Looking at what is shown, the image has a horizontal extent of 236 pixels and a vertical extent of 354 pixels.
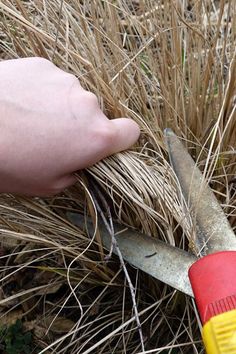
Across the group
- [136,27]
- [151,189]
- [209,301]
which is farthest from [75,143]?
[136,27]

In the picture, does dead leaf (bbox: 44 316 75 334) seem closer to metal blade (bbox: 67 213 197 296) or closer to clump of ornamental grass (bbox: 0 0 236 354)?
clump of ornamental grass (bbox: 0 0 236 354)

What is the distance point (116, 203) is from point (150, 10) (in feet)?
1.36

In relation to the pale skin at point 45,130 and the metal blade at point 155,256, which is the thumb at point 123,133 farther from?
the metal blade at point 155,256

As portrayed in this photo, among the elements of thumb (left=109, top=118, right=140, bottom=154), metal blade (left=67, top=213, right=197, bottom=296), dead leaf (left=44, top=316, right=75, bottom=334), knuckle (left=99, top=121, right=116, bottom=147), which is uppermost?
knuckle (left=99, top=121, right=116, bottom=147)

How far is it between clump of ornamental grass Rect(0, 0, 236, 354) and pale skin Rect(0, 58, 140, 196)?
0.09 meters

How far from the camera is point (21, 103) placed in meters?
0.99

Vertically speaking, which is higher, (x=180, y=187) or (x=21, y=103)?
(x=21, y=103)

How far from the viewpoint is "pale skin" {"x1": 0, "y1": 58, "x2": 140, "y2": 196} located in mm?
963

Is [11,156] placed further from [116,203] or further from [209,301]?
[209,301]

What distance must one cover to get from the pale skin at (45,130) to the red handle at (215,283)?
0.87ft

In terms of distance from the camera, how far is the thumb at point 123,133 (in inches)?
40.9

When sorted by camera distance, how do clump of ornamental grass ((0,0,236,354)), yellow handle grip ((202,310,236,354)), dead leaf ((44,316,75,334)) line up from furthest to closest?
dead leaf ((44,316,75,334)) → clump of ornamental grass ((0,0,236,354)) → yellow handle grip ((202,310,236,354))

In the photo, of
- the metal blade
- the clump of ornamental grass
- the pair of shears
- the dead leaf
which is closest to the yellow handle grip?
the pair of shears

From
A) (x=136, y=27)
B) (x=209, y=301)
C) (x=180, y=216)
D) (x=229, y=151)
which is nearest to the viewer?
(x=209, y=301)
